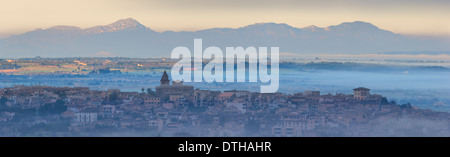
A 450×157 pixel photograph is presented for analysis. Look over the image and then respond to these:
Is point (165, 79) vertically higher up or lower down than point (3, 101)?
higher up

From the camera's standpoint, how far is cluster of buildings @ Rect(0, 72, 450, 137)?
70.0ft

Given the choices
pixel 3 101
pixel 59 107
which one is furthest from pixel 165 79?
pixel 3 101

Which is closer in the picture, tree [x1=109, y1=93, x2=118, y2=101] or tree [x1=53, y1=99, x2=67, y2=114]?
tree [x1=53, y1=99, x2=67, y2=114]

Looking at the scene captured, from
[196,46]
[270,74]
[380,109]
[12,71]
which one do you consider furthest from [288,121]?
[12,71]

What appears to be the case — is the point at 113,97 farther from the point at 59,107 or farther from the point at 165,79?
the point at 165,79

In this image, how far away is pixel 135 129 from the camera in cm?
2178

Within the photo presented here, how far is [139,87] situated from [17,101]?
508 cm

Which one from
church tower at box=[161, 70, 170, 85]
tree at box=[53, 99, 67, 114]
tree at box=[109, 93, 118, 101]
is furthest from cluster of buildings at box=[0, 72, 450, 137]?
church tower at box=[161, 70, 170, 85]

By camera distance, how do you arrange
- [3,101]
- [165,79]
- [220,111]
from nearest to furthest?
[220,111] → [3,101] → [165,79]

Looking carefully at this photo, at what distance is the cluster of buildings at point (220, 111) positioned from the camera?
21.3 meters

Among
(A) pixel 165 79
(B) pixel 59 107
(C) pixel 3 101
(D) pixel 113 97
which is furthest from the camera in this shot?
(A) pixel 165 79

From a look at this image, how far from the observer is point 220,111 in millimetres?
23547

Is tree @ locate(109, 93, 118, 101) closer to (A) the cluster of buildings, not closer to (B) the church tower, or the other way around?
(A) the cluster of buildings
